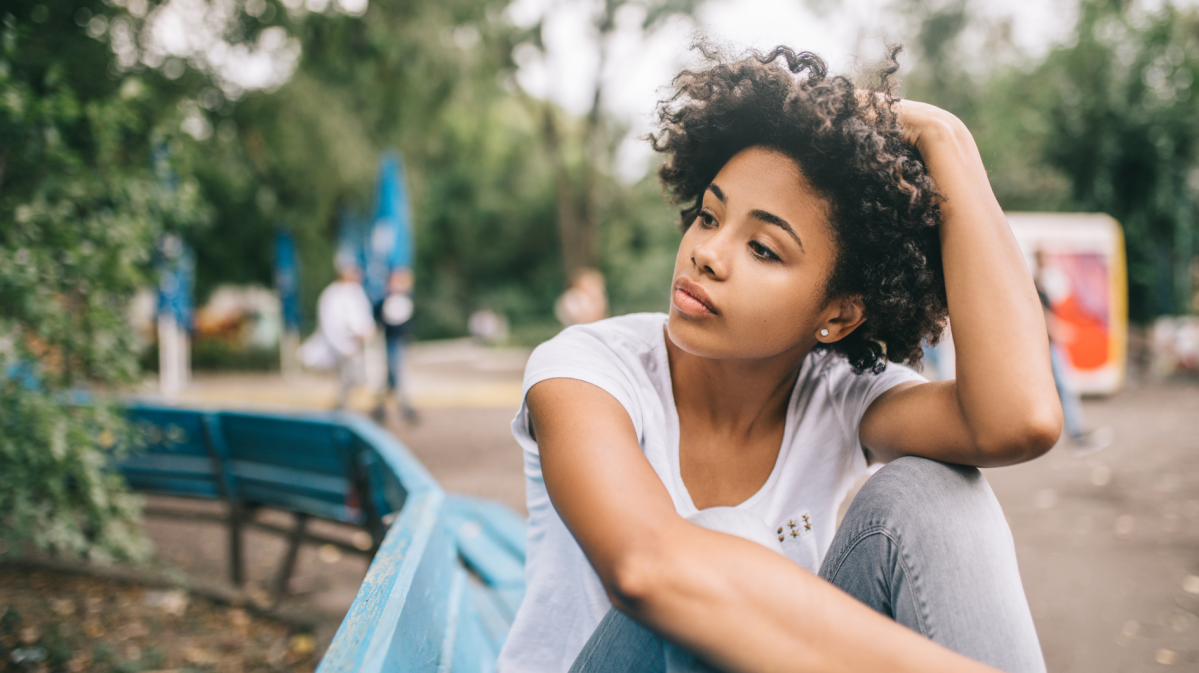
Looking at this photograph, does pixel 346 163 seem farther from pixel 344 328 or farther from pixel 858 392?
pixel 858 392

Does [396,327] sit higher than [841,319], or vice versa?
[841,319]

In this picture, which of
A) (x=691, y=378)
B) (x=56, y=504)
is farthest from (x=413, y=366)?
(x=691, y=378)

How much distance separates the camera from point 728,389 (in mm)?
1627

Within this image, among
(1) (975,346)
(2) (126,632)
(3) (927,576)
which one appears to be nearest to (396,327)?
(2) (126,632)

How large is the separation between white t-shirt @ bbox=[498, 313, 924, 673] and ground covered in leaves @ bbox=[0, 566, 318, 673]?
1.85 metres

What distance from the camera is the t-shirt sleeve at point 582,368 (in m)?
1.32

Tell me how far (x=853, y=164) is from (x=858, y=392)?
0.53m

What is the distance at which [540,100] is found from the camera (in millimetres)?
16172

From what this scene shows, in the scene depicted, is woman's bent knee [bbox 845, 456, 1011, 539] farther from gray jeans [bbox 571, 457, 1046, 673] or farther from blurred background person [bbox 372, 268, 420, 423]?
blurred background person [bbox 372, 268, 420, 423]

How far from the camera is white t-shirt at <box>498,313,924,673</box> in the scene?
4.70ft

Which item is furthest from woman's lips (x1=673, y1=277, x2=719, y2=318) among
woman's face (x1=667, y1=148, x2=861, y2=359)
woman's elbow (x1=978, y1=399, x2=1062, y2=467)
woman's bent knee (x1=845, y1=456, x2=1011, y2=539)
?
woman's elbow (x1=978, y1=399, x2=1062, y2=467)

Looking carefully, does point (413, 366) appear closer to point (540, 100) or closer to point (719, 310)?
point (540, 100)

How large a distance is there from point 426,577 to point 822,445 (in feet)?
2.88

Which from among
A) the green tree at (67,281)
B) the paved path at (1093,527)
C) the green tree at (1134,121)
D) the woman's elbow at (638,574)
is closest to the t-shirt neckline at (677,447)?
the woman's elbow at (638,574)
